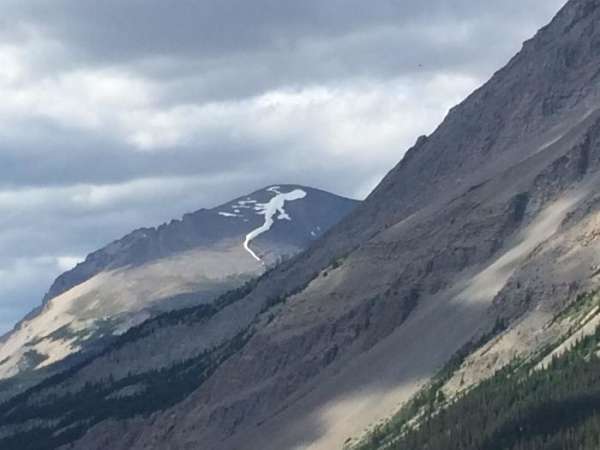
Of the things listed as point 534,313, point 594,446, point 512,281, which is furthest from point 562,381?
point 512,281

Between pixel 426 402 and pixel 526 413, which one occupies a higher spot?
pixel 426 402

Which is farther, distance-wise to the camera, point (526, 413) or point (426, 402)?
point (426, 402)

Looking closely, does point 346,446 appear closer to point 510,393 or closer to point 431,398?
point 431,398

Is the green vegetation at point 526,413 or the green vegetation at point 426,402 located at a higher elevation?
the green vegetation at point 426,402

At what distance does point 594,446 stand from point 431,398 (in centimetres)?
4355

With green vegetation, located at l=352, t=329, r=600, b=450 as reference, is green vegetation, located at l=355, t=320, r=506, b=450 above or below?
above

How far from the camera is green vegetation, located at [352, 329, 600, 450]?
471 feet

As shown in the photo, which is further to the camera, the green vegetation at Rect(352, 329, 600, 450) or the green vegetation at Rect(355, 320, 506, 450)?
the green vegetation at Rect(355, 320, 506, 450)

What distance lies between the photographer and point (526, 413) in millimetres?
150625

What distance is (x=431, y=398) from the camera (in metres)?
179

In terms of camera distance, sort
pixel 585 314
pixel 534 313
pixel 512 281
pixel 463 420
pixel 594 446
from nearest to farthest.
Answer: pixel 594 446 → pixel 463 420 → pixel 585 314 → pixel 534 313 → pixel 512 281

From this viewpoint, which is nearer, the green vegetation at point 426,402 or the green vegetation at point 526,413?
the green vegetation at point 526,413

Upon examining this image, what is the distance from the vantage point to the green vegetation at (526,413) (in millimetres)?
143500

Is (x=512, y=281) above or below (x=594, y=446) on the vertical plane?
above
